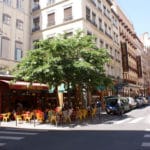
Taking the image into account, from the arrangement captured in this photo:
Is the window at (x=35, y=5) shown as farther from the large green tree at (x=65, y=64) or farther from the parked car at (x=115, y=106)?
the parked car at (x=115, y=106)

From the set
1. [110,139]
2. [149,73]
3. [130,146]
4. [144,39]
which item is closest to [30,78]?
[110,139]

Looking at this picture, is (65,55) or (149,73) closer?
(65,55)

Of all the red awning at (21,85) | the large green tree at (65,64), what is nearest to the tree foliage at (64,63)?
the large green tree at (65,64)

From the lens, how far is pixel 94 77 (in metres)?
18.8

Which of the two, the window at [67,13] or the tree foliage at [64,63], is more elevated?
the window at [67,13]

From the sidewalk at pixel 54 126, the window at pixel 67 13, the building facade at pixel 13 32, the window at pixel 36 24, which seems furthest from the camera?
the window at pixel 36 24

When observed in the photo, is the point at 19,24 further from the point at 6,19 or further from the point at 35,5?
the point at 35,5

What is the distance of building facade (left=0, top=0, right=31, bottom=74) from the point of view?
2602 centimetres

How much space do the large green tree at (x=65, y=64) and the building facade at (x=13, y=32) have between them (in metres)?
7.40

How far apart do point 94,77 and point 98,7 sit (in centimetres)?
1857

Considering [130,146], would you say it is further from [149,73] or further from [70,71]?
[149,73]

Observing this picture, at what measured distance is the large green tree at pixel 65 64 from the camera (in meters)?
17.4

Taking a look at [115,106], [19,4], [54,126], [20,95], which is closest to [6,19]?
[19,4]

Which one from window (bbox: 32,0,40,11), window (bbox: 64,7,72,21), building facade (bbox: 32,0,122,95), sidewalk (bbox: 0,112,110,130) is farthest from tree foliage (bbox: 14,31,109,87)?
window (bbox: 32,0,40,11)
